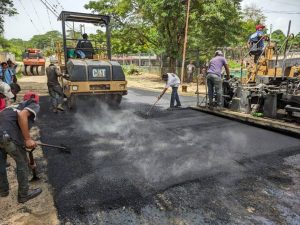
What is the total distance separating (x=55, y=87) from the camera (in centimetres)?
936

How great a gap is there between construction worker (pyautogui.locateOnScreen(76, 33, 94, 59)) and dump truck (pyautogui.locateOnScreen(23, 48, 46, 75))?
19825 millimetres

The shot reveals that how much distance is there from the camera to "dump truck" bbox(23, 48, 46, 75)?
27891mm

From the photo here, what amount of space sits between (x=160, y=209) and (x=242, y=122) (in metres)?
5.34

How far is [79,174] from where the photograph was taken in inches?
177

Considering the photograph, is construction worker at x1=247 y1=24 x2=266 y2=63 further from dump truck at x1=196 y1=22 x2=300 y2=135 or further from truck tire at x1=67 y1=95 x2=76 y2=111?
truck tire at x1=67 y1=95 x2=76 y2=111

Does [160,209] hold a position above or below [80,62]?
below

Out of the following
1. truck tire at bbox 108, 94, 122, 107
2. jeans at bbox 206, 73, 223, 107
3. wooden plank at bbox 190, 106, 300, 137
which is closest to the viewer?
wooden plank at bbox 190, 106, 300, 137

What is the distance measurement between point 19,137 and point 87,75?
548cm

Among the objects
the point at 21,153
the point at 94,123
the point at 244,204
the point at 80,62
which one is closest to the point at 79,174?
the point at 21,153

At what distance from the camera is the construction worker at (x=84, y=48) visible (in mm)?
10261

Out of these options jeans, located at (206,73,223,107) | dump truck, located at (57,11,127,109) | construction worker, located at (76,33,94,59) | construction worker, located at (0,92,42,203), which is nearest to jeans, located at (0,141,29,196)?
construction worker, located at (0,92,42,203)

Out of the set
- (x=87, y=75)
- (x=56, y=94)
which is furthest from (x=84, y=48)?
(x=56, y=94)

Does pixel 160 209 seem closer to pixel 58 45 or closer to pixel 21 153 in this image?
pixel 21 153

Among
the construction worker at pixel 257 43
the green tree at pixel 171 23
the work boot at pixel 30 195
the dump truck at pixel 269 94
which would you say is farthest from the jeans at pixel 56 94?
the green tree at pixel 171 23
